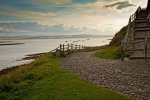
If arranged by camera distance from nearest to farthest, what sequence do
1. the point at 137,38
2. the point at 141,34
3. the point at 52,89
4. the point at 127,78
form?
the point at 52,89 < the point at 127,78 < the point at 137,38 < the point at 141,34

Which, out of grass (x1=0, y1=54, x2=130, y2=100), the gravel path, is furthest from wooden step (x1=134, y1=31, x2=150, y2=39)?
grass (x1=0, y1=54, x2=130, y2=100)

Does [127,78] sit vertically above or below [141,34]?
below

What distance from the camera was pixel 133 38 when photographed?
91.0 ft

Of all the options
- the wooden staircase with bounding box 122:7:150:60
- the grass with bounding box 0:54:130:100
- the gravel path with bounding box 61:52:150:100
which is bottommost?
the grass with bounding box 0:54:130:100

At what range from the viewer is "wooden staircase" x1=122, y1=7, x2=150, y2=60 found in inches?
926

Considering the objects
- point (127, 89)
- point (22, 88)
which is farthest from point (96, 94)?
point (22, 88)

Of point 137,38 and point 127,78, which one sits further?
point 137,38

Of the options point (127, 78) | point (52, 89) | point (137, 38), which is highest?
point (137, 38)

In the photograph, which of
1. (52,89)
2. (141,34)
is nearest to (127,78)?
(52,89)

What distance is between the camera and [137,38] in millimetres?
27594

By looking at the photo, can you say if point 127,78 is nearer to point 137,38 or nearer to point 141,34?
→ point 137,38

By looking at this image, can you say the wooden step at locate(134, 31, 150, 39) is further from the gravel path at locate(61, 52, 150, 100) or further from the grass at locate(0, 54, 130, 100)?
the grass at locate(0, 54, 130, 100)

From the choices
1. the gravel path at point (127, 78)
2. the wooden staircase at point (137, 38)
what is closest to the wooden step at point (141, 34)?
the wooden staircase at point (137, 38)

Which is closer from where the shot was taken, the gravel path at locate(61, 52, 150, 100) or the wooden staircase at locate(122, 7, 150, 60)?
the gravel path at locate(61, 52, 150, 100)
